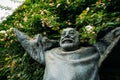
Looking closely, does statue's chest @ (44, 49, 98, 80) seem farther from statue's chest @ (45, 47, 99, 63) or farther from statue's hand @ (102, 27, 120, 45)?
statue's hand @ (102, 27, 120, 45)

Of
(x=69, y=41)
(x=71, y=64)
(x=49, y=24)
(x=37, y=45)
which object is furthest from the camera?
(x=49, y=24)

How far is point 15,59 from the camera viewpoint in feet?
23.3

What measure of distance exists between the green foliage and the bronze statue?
0.62 feet

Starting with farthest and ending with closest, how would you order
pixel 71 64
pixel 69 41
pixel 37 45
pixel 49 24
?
pixel 49 24 < pixel 37 45 < pixel 69 41 < pixel 71 64

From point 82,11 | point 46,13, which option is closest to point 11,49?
point 46,13

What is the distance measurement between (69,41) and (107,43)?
0.44 m

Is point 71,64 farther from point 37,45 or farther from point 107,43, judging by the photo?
point 37,45

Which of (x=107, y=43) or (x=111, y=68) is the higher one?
(x=107, y=43)

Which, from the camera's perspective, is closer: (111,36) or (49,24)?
(111,36)

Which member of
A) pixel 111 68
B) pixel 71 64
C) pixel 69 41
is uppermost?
pixel 69 41

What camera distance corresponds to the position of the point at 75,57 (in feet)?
18.8

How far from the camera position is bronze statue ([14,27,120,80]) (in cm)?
559

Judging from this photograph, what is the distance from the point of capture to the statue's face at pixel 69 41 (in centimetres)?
584

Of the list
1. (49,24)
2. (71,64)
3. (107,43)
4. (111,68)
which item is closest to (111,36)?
(107,43)
